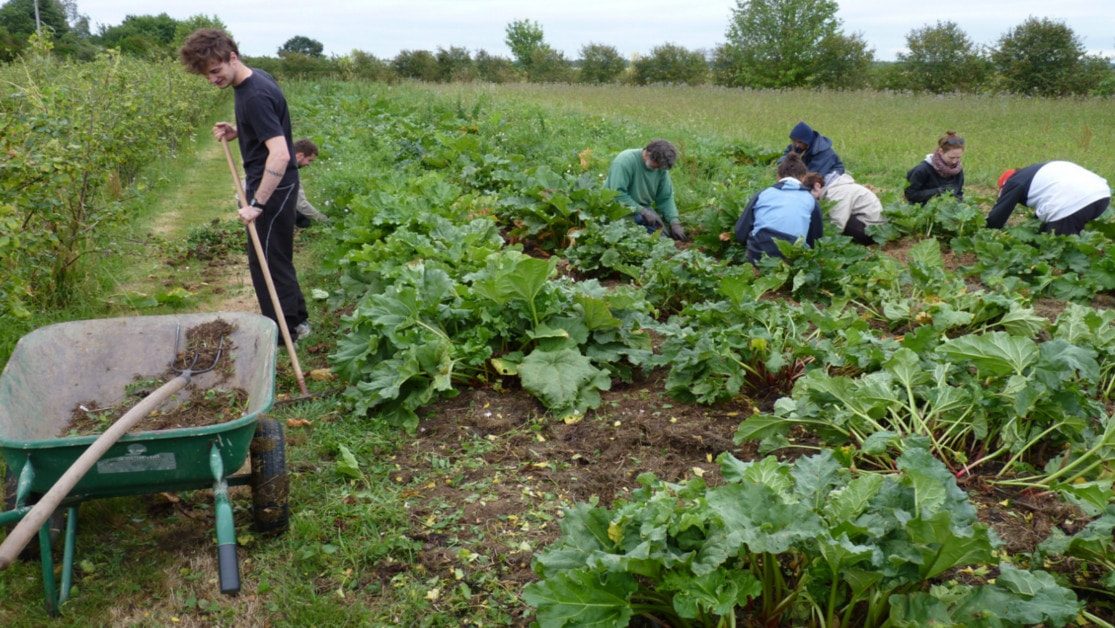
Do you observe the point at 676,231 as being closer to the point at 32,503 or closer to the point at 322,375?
the point at 322,375

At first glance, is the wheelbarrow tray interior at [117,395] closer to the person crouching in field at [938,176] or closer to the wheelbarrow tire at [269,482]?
the wheelbarrow tire at [269,482]

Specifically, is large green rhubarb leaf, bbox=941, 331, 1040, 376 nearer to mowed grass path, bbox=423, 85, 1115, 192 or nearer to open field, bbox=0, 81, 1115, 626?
open field, bbox=0, 81, 1115, 626

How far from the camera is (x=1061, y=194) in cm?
733

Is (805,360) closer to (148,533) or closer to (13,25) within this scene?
(148,533)

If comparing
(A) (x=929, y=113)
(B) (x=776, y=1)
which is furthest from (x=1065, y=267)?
(B) (x=776, y=1)

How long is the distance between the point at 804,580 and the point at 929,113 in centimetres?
1723

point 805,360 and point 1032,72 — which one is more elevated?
point 1032,72

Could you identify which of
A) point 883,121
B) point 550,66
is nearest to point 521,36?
point 550,66

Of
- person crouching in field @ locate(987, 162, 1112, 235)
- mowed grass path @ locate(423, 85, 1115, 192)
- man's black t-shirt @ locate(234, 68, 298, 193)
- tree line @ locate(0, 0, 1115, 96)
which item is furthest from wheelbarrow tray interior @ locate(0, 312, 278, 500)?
tree line @ locate(0, 0, 1115, 96)

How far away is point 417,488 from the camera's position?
384cm

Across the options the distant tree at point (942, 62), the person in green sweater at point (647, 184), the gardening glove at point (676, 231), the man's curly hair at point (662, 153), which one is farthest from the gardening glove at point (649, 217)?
the distant tree at point (942, 62)

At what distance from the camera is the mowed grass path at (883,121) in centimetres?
1198

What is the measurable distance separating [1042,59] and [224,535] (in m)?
38.0

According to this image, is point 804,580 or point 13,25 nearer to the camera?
point 804,580
